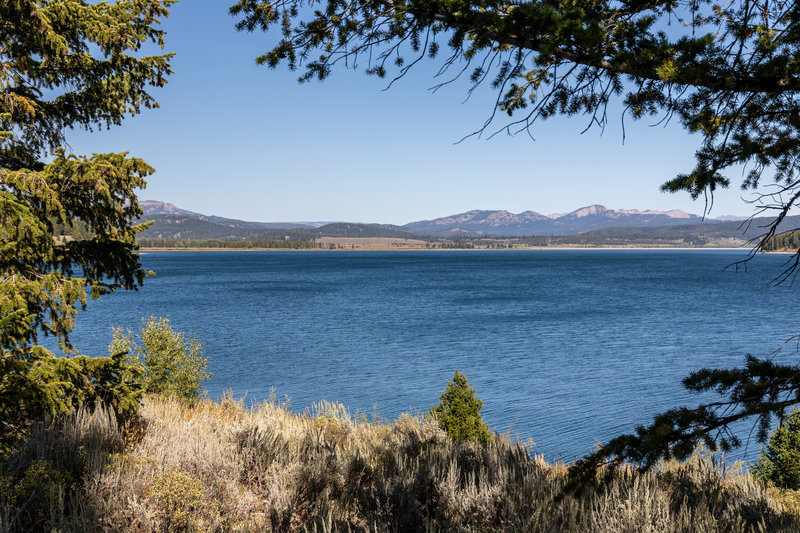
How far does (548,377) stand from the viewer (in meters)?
26.5

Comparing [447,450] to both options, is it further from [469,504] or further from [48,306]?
[48,306]

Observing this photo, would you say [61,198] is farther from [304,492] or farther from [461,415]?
[461,415]

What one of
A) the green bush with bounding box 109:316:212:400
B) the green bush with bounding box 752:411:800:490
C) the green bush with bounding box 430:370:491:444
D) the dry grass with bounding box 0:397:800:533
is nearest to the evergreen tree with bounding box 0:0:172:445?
the dry grass with bounding box 0:397:800:533

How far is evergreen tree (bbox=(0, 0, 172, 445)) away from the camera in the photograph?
5180 millimetres

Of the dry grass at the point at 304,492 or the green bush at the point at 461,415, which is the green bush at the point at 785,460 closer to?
the green bush at the point at 461,415

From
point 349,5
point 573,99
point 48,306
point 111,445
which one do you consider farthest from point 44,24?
point 573,99

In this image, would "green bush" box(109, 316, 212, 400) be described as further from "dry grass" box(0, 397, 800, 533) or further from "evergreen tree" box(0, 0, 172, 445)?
"dry grass" box(0, 397, 800, 533)

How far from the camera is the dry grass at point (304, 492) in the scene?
392cm

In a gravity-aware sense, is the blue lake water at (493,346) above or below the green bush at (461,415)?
below

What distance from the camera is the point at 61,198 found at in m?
5.58

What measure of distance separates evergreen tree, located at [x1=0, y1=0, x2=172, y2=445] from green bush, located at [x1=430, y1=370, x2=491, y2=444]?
603 centimetres

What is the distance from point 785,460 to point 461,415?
7582 millimetres

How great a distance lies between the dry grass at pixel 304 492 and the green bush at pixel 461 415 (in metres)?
4.18

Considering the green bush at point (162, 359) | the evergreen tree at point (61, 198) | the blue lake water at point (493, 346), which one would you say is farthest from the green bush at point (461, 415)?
the green bush at point (162, 359)
